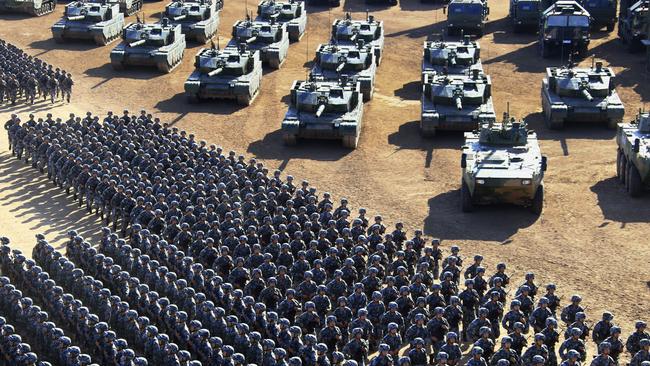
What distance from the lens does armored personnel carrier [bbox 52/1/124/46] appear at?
4903 cm

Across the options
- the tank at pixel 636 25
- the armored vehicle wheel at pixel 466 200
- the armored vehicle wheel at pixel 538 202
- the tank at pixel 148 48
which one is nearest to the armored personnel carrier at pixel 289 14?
the tank at pixel 148 48

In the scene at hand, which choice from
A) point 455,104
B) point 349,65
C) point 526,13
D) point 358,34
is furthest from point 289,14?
point 455,104

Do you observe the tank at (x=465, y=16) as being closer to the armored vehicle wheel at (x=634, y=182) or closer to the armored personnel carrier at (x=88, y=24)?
the armored personnel carrier at (x=88, y=24)

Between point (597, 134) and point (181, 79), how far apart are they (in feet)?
48.3

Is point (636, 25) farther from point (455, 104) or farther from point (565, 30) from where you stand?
point (455, 104)

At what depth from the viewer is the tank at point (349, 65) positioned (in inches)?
1629

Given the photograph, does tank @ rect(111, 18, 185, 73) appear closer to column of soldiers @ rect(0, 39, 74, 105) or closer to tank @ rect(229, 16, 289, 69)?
tank @ rect(229, 16, 289, 69)

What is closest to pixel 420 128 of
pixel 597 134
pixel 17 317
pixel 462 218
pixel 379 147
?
pixel 379 147

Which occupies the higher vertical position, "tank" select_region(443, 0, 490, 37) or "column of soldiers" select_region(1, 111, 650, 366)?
"column of soldiers" select_region(1, 111, 650, 366)

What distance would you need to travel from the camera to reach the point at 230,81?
133ft

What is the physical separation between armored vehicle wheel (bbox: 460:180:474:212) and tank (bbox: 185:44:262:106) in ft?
37.6

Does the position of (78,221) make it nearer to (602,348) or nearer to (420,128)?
(420,128)

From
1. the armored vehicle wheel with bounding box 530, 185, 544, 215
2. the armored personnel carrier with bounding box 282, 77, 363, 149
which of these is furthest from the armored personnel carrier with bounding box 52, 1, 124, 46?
the armored vehicle wheel with bounding box 530, 185, 544, 215

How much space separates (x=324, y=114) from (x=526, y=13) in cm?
1749
